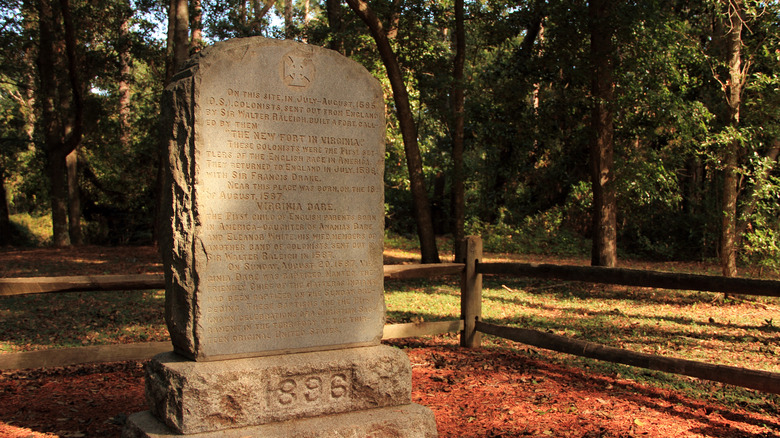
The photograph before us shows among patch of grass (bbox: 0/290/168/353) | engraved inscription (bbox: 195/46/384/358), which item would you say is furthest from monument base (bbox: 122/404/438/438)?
patch of grass (bbox: 0/290/168/353)

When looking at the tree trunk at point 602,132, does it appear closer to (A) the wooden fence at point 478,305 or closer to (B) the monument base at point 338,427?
(A) the wooden fence at point 478,305

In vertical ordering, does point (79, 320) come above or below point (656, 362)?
below

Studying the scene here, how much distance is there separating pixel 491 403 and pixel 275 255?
8.51 ft

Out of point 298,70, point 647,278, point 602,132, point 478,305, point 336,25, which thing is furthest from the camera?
point 336,25

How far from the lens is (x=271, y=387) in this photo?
14.5ft

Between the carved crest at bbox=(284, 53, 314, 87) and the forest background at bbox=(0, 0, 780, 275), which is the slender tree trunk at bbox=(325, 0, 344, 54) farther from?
the carved crest at bbox=(284, 53, 314, 87)

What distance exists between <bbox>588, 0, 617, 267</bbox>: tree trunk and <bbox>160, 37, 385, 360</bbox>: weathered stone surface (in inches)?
332

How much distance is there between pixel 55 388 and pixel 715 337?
828cm

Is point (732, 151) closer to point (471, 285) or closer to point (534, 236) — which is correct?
point (471, 285)

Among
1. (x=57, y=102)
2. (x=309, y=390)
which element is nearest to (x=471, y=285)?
(x=309, y=390)

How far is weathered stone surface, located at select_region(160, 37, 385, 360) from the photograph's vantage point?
4.31 meters

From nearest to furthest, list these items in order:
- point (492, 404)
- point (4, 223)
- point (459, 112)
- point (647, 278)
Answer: point (492, 404)
point (647, 278)
point (459, 112)
point (4, 223)

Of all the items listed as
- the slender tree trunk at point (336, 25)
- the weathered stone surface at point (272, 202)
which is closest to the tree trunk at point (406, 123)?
the slender tree trunk at point (336, 25)

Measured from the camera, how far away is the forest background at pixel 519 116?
1135 cm
